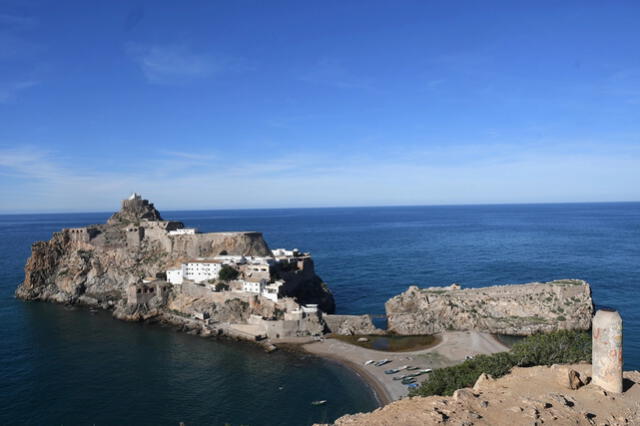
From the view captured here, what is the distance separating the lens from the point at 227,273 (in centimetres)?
5906

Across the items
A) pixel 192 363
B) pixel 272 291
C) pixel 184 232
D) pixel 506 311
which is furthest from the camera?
pixel 184 232

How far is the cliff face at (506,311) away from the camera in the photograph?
4953 centimetres

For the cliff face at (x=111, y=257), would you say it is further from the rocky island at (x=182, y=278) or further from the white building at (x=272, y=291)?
the white building at (x=272, y=291)

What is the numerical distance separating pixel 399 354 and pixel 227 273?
27474 millimetres

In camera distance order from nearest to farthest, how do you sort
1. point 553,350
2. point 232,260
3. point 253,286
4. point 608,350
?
point 608,350, point 553,350, point 253,286, point 232,260

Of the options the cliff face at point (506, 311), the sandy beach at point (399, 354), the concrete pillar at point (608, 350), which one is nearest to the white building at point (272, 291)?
the sandy beach at point (399, 354)

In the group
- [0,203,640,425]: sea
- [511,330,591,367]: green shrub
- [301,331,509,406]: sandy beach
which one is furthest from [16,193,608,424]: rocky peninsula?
[511,330,591,367]: green shrub

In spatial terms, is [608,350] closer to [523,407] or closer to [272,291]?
[523,407]

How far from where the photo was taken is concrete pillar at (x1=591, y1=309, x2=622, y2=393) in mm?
16500

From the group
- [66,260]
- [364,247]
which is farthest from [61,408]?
[364,247]

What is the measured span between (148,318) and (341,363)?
1254 inches

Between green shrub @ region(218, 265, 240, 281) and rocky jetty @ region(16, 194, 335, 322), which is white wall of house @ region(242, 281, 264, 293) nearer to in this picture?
green shrub @ region(218, 265, 240, 281)

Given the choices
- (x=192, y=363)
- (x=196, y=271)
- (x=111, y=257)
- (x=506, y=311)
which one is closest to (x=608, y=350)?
(x=506, y=311)

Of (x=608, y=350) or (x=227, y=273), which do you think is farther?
(x=227, y=273)
